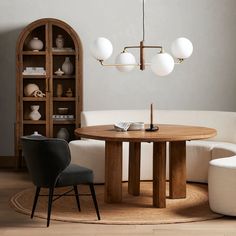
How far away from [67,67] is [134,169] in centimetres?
192

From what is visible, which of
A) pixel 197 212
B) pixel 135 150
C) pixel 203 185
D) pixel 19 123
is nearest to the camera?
pixel 197 212

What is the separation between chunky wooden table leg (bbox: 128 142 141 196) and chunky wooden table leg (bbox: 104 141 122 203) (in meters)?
0.36

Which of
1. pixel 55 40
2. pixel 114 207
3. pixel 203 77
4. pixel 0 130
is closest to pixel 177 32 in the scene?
pixel 203 77

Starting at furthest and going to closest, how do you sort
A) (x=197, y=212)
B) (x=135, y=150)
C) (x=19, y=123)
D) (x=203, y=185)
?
(x=19, y=123) → (x=203, y=185) → (x=135, y=150) → (x=197, y=212)

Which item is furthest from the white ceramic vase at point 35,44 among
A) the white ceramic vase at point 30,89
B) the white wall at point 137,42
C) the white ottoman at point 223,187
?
the white ottoman at point 223,187

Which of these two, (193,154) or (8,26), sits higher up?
(8,26)

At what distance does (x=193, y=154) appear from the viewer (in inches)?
258

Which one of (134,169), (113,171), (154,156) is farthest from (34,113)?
(154,156)

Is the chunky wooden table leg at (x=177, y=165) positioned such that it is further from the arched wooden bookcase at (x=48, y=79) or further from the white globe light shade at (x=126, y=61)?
the arched wooden bookcase at (x=48, y=79)

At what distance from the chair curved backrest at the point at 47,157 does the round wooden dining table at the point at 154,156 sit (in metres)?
0.62

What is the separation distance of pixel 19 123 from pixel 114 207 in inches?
90.9

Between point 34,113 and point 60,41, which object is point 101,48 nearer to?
point 60,41

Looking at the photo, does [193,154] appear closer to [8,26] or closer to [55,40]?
[55,40]

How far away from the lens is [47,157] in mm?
4664
